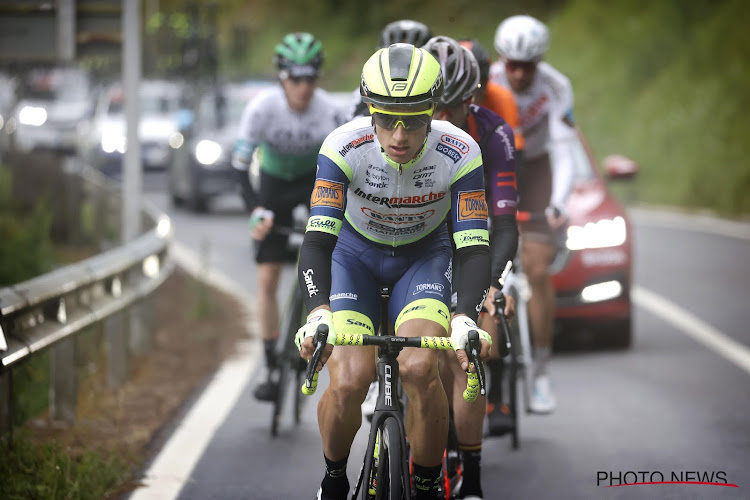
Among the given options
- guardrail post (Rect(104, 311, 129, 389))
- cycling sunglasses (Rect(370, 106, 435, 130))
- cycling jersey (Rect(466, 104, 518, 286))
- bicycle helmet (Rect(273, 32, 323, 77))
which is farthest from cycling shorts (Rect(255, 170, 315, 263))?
cycling sunglasses (Rect(370, 106, 435, 130))

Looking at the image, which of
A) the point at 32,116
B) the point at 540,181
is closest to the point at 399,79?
the point at 540,181

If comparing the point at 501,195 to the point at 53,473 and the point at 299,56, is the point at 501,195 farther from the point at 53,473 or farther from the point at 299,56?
the point at 299,56

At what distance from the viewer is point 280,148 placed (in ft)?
29.1

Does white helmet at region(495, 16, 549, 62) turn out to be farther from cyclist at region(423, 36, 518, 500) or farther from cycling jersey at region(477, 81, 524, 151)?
cyclist at region(423, 36, 518, 500)

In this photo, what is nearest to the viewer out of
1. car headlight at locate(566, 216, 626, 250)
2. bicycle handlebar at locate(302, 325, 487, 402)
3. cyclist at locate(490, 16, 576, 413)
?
bicycle handlebar at locate(302, 325, 487, 402)

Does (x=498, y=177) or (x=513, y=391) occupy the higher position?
(x=498, y=177)

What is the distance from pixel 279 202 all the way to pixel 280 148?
1.12ft

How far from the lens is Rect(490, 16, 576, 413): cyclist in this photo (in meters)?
8.54

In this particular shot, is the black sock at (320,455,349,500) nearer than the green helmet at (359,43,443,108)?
No

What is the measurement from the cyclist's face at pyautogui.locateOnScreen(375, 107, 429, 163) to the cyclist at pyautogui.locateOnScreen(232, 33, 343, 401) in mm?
3316

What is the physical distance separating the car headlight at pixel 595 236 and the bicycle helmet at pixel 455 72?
4.86m

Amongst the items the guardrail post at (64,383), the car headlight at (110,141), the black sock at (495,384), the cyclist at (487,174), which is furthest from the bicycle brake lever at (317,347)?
the car headlight at (110,141)

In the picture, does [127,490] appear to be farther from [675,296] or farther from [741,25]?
[741,25]

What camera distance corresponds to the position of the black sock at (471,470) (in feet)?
20.1
